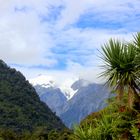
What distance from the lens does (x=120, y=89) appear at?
1666 cm

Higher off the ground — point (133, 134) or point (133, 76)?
point (133, 76)

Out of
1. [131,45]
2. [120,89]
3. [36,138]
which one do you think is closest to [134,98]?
[120,89]

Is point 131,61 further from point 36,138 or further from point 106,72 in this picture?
point 36,138

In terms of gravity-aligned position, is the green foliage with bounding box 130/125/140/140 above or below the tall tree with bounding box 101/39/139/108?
below

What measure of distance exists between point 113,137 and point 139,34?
3.44 m

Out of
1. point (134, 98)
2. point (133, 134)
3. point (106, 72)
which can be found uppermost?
point (106, 72)

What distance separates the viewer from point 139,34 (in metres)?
16.9

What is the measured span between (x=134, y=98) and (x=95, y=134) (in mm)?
1904

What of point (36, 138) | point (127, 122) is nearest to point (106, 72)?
point (127, 122)

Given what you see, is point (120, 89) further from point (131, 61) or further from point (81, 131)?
point (81, 131)

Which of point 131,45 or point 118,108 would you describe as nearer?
point 131,45

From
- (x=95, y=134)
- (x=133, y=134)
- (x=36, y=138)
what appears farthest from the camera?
(x=36, y=138)

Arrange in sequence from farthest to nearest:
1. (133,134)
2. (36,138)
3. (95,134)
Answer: (36,138) → (95,134) → (133,134)

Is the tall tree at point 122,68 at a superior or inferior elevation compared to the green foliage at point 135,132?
superior
